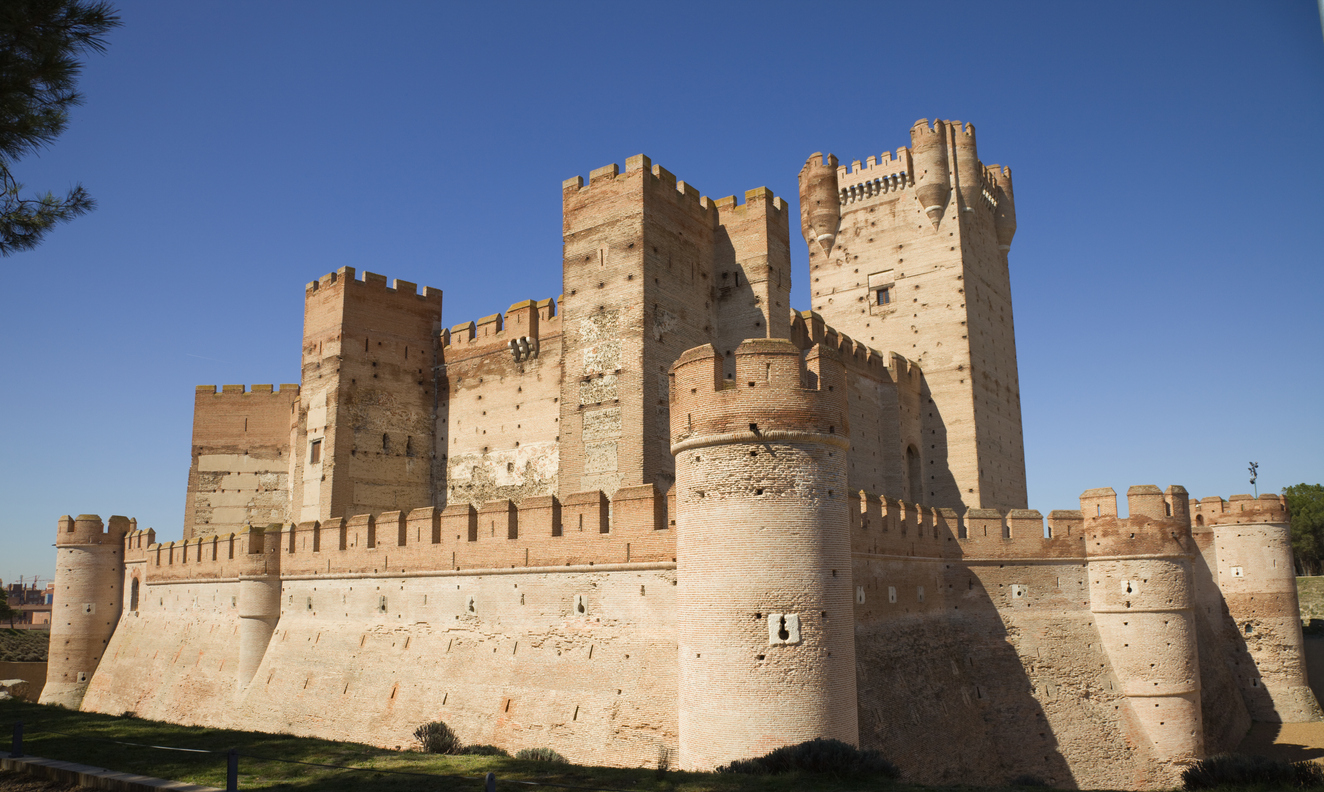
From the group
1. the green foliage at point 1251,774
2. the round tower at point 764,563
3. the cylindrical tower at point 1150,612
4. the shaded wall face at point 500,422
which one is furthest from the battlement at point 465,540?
the cylindrical tower at point 1150,612

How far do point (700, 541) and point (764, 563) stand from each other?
101 centimetres

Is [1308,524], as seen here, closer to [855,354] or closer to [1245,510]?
[1245,510]

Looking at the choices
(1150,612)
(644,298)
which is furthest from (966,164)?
(1150,612)

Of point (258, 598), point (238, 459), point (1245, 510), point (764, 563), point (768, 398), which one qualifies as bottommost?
point (258, 598)

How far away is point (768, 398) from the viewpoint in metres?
13.1

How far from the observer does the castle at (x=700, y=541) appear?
1321cm

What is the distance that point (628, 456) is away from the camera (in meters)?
22.5

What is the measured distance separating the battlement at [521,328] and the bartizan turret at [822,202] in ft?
47.4

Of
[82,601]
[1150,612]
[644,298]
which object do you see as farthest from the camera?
[82,601]

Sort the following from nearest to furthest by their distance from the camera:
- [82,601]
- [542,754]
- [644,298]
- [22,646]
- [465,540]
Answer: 1. [542,754]
2. [465,540]
3. [644,298]
4. [82,601]
5. [22,646]

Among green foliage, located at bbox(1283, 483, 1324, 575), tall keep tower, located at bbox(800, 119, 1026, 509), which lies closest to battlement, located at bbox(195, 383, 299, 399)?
tall keep tower, located at bbox(800, 119, 1026, 509)

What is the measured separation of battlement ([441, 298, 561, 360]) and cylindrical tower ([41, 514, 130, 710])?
15.1 meters

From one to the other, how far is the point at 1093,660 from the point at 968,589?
308 cm

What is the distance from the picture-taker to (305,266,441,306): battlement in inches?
1146
